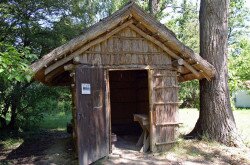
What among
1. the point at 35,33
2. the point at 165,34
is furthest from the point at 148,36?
the point at 35,33

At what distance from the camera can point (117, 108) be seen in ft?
41.4

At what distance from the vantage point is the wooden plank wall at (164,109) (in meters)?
8.75


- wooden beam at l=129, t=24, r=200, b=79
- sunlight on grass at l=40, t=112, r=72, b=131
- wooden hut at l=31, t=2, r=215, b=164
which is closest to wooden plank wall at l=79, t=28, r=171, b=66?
wooden hut at l=31, t=2, r=215, b=164

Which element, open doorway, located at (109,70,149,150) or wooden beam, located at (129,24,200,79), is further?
open doorway, located at (109,70,149,150)

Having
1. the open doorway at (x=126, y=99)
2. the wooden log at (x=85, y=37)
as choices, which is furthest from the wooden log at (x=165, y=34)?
the open doorway at (x=126, y=99)

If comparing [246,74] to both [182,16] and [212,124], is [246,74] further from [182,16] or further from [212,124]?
[212,124]

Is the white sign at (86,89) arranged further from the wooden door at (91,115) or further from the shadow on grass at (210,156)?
the shadow on grass at (210,156)

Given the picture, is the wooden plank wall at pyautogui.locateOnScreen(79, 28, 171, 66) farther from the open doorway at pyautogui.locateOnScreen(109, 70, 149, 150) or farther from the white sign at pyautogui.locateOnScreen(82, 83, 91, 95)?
the open doorway at pyautogui.locateOnScreen(109, 70, 149, 150)

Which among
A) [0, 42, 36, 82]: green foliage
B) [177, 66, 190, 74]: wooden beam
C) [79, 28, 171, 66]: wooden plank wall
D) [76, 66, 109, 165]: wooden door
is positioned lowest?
[76, 66, 109, 165]: wooden door

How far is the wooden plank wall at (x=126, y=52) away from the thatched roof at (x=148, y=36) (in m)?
0.22

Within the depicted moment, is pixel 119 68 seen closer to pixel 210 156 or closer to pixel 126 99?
pixel 210 156

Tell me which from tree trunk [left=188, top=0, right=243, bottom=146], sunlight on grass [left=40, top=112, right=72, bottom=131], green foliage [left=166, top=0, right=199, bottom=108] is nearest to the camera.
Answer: tree trunk [left=188, top=0, right=243, bottom=146]

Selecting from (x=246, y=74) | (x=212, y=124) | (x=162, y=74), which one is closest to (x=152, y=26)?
(x=162, y=74)

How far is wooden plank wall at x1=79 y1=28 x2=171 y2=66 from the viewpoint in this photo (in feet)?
26.9
